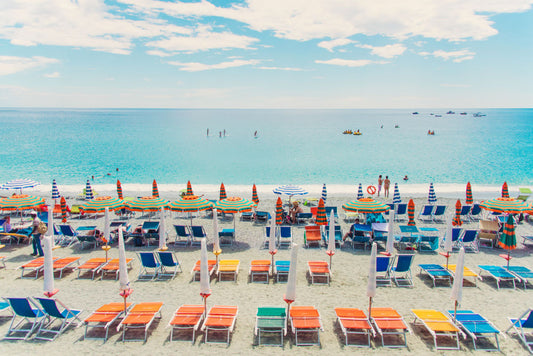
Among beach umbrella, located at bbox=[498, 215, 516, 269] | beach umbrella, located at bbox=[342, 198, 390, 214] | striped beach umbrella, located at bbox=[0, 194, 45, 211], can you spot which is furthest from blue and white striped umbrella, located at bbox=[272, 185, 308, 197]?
striped beach umbrella, located at bbox=[0, 194, 45, 211]

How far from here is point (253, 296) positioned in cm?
910

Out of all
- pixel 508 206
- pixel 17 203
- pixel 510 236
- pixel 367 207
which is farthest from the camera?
pixel 17 203

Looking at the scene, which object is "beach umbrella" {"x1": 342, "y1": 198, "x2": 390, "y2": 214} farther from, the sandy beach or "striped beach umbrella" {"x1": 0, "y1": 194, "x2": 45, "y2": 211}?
"striped beach umbrella" {"x1": 0, "y1": 194, "x2": 45, "y2": 211}

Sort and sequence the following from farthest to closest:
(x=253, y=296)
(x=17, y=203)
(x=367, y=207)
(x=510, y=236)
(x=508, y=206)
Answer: (x=17, y=203)
(x=367, y=207)
(x=508, y=206)
(x=510, y=236)
(x=253, y=296)

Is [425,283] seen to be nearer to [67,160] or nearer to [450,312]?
[450,312]

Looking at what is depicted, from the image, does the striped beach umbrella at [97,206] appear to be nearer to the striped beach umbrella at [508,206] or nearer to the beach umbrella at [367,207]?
the beach umbrella at [367,207]

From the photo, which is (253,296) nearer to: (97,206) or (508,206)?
(97,206)

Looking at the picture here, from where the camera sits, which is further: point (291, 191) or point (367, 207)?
point (291, 191)

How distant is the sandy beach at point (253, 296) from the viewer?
272 inches

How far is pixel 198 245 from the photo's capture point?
13273 millimetres

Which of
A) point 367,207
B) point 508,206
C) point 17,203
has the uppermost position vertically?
point 508,206

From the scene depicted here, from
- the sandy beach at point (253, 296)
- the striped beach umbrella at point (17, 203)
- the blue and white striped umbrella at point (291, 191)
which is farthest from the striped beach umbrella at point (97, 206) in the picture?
the blue and white striped umbrella at point (291, 191)

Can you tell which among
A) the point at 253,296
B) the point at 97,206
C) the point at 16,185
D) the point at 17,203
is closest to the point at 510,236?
the point at 253,296

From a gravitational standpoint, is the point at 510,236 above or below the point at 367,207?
below
